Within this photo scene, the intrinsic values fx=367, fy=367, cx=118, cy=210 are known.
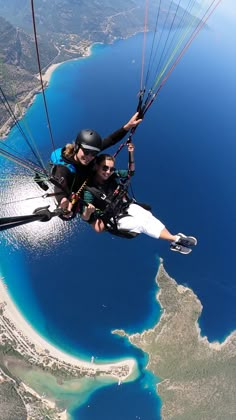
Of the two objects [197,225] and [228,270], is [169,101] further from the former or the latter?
[228,270]

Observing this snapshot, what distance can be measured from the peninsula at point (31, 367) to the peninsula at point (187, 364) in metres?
2.05

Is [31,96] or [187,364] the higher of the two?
[31,96]

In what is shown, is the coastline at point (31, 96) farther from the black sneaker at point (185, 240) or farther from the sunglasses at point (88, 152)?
the sunglasses at point (88, 152)

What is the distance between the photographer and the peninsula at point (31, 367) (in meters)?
19.5

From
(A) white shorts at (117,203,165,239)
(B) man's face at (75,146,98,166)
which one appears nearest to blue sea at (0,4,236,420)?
(A) white shorts at (117,203,165,239)

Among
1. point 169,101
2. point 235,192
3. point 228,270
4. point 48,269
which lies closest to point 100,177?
point 48,269

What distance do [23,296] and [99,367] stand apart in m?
6.63

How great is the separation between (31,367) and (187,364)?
966 centimetres

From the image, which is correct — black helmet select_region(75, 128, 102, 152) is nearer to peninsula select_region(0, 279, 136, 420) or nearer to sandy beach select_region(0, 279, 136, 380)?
peninsula select_region(0, 279, 136, 420)

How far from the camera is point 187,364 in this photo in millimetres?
23250

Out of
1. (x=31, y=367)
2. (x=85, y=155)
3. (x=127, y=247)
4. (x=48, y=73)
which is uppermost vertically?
(x=48, y=73)

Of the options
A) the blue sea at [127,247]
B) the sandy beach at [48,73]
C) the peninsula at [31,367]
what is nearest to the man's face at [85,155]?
the blue sea at [127,247]

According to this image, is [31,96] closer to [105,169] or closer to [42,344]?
[42,344]

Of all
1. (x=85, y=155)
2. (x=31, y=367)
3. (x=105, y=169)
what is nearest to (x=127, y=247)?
(x=31, y=367)
